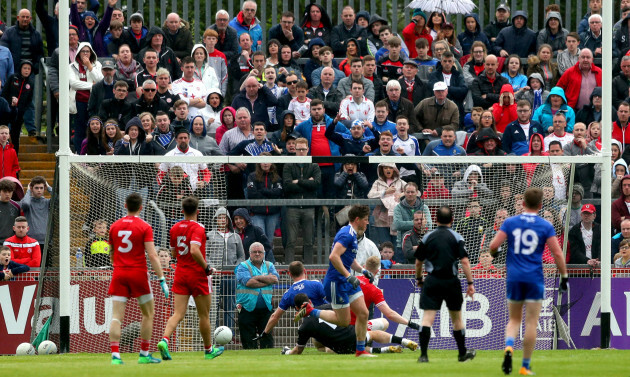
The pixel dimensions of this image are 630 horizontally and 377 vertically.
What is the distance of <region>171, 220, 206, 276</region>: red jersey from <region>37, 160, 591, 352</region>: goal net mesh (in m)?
2.86

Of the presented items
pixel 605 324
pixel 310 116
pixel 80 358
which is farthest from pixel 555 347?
pixel 80 358

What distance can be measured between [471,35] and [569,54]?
86.2 inches

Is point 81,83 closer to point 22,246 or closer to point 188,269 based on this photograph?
point 22,246

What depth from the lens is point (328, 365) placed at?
43.5 feet

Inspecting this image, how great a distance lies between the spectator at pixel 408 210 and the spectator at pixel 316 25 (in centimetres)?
699

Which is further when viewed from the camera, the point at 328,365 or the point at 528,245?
the point at 328,365

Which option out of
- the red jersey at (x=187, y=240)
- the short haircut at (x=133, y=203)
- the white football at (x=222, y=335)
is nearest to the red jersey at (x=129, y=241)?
the short haircut at (x=133, y=203)

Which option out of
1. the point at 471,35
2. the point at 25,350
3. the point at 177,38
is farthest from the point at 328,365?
the point at 471,35

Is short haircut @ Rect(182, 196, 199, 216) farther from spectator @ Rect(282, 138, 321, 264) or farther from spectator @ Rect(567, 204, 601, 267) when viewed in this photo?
spectator @ Rect(567, 204, 601, 267)

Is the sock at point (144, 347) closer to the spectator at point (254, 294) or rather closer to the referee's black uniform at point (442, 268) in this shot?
the referee's black uniform at point (442, 268)

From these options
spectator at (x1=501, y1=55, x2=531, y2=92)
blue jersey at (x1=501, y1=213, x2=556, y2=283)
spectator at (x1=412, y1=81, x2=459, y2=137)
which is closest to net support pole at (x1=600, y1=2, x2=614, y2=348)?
spectator at (x1=412, y1=81, x2=459, y2=137)

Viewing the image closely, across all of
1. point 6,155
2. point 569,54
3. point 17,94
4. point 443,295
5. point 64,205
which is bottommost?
point 443,295

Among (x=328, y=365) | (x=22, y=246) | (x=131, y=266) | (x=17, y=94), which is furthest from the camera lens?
(x=17, y=94)

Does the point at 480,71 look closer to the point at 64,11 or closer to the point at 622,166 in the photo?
the point at 622,166
